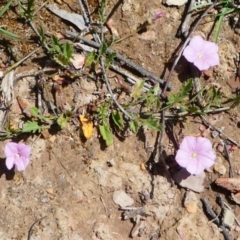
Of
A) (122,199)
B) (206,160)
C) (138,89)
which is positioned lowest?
(122,199)

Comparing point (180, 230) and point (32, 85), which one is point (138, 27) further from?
point (180, 230)

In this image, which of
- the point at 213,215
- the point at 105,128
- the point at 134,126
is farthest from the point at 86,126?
the point at 213,215

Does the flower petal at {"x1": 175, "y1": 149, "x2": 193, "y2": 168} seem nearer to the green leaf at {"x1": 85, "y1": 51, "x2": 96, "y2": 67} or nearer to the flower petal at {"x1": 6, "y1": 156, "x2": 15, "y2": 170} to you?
the green leaf at {"x1": 85, "y1": 51, "x2": 96, "y2": 67}

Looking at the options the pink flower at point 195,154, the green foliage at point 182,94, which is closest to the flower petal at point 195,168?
the pink flower at point 195,154

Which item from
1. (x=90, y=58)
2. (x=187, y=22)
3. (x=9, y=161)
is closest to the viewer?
(x=9, y=161)

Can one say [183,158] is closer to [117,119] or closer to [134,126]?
[134,126]

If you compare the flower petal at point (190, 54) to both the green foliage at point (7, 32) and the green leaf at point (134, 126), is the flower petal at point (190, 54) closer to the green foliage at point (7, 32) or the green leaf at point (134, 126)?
the green leaf at point (134, 126)
